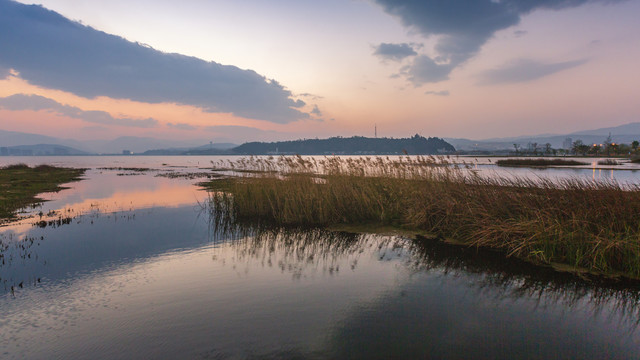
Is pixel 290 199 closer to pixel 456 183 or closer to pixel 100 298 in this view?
pixel 456 183

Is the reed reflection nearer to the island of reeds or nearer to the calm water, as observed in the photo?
the calm water

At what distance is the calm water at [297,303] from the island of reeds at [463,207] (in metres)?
1.07

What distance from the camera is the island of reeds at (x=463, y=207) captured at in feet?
30.4

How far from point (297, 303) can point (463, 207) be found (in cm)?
824

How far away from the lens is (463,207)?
12.3m

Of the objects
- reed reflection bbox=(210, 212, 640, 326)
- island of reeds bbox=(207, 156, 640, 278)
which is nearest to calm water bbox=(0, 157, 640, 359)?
reed reflection bbox=(210, 212, 640, 326)

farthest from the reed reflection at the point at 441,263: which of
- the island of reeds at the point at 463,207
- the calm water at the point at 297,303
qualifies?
the island of reeds at the point at 463,207

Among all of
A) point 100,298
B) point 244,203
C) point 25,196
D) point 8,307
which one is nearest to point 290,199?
point 244,203

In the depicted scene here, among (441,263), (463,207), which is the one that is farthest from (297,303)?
(463,207)

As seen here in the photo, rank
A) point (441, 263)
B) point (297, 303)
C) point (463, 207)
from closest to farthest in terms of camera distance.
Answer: point (297, 303) → point (441, 263) → point (463, 207)

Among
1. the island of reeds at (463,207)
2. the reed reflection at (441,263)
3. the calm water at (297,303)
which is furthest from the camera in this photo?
the island of reeds at (463,207)

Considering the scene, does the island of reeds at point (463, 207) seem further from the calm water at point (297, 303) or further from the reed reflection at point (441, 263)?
the calm water at point (297, 303)

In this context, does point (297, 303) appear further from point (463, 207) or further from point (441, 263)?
point (463, 207)

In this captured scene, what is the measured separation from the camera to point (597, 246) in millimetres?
8727
